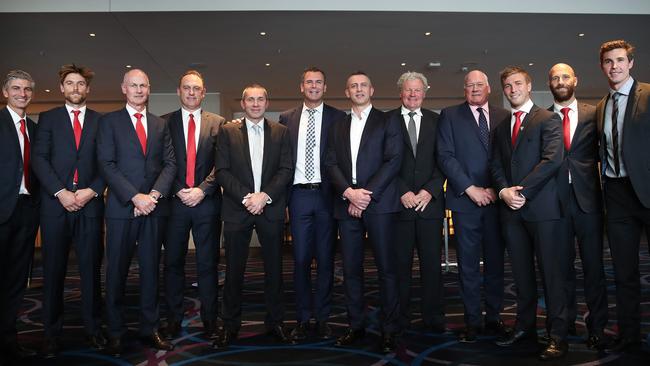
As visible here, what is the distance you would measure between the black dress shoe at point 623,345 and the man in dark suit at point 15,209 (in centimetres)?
352

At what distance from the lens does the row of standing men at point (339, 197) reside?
3.28 meters

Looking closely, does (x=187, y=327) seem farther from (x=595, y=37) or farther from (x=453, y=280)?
(x=595, y=37)

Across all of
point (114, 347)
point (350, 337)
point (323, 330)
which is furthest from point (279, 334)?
point (114, 347)

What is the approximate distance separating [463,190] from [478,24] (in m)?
4.83

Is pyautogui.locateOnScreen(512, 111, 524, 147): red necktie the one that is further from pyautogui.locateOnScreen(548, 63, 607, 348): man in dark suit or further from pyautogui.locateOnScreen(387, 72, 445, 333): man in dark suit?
pyautogui.locateOnScreen(387, 72, 445, 333): man in dark suit

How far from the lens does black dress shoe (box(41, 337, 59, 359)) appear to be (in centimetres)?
333

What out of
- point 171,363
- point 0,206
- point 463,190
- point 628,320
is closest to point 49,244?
point 0,206

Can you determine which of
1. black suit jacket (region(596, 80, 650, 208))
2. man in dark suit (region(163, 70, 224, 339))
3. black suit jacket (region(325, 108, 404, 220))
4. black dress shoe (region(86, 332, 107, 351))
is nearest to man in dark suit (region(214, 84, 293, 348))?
man in dark suit (region(163, 70, 224, 339))

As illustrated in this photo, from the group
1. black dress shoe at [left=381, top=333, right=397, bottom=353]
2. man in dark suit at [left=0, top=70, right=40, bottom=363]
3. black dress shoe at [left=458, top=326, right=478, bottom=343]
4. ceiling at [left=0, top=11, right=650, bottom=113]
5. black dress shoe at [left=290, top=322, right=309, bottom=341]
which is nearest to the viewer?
black dress shoe at [left=381, top=333, right=397, bottom=353]

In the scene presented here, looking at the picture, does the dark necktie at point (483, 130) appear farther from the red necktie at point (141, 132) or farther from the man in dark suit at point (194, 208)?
the red necktie at point (141, 132)

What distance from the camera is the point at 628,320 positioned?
10.6 ft

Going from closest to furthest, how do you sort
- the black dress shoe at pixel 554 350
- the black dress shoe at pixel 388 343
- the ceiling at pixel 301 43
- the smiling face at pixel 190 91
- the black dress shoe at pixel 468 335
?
1. the black dress shoe at pixel 554 350
2. the black dress shoe at pixel 388 343
3. the black dress shoe at pixel 468 335
4. the smiling face at pixel 190 91
5. the ceiling at pixel 301 43

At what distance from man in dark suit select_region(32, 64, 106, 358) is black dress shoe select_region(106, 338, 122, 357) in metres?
0.16

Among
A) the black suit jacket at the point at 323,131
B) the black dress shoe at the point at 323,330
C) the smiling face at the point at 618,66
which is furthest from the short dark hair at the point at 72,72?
the smiling face at the point at 618,66
